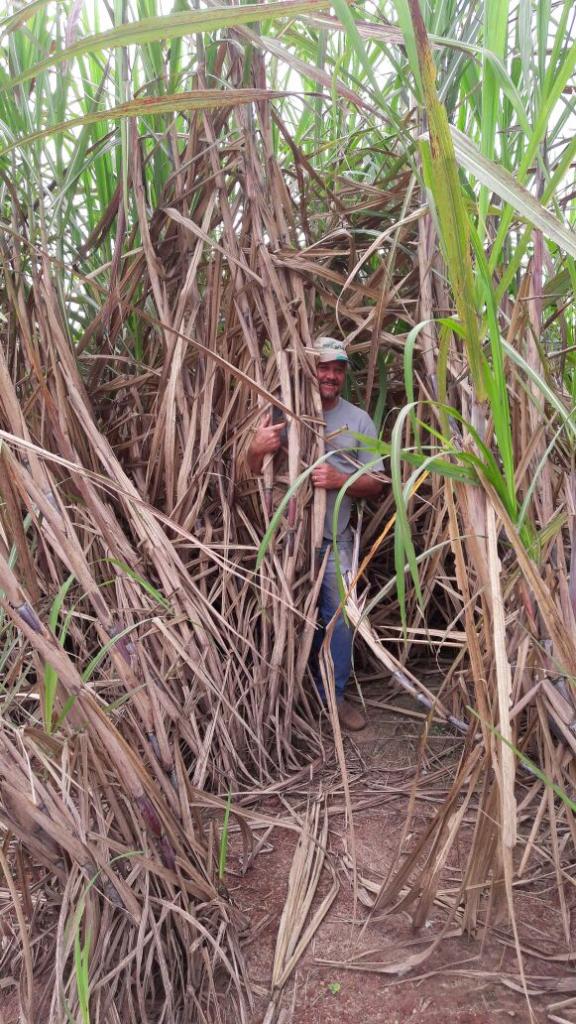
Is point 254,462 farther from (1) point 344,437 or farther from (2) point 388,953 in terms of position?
(2) point 388,953

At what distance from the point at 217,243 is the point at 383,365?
55 cm

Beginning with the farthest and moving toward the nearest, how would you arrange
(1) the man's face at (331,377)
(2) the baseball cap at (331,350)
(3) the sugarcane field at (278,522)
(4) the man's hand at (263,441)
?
1. (1) the man's face at (331,377)
2. (2) the baseball cap at (331,350)
3. (4) the man's hand at (263,441)
4. (3) the sugarcane field at (278,522)

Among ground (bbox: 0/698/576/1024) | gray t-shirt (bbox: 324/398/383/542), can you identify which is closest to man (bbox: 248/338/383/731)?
gray t-shirt (bbox: 324/398/383/542)

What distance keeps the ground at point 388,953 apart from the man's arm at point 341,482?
651mm

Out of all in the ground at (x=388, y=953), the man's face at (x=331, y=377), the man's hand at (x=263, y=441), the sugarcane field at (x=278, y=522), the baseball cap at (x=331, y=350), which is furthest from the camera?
the man's face at (x=331, y=377)

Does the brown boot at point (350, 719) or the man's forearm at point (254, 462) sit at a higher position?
the man's forearm at point (254, 462)

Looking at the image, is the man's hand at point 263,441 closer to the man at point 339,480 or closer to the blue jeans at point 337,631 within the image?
the man at point 339,480

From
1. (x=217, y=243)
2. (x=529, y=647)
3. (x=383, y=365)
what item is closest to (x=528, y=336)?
(x=529, y=647)

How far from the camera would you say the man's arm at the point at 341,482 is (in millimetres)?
1540

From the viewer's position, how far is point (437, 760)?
146cm

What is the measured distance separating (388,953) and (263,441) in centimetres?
88

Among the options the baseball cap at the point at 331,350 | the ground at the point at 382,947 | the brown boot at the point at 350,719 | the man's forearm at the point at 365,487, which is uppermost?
the baseball cap at the point at 331,350

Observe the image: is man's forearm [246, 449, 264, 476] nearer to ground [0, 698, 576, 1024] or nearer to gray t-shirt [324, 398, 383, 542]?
Answer: gray t-shirt [324, 398, 383, 542]

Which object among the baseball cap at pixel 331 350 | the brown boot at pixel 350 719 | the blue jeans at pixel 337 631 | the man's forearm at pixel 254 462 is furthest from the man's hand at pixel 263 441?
the brown boot at pixel 350 719
